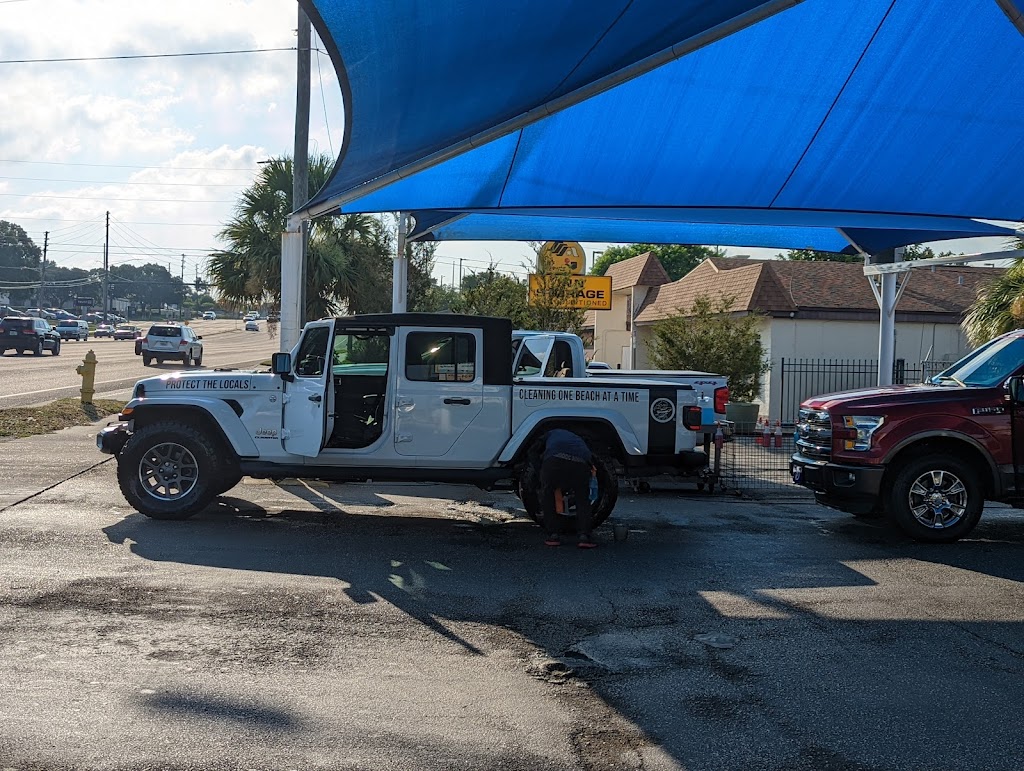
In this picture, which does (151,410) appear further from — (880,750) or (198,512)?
(880,750)

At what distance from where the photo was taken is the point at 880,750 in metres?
4.66

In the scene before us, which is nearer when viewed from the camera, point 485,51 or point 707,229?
point 485,51

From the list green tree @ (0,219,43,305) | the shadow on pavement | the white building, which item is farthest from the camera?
green tree @ (0,219,43,305)

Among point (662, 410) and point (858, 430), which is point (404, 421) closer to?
point (662, 410)

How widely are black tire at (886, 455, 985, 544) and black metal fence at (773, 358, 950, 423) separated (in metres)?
13.5

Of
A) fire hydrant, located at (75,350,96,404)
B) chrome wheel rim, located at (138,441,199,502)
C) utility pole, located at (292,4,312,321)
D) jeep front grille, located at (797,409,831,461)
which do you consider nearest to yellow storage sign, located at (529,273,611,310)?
utility pole, located at (292,4,312,321)

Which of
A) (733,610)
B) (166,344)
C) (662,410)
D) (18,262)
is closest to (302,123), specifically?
(662,410)

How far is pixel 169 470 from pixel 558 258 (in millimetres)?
15372

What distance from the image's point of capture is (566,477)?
29.7 feet

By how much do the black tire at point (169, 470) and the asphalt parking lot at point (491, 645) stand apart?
10.7 inches

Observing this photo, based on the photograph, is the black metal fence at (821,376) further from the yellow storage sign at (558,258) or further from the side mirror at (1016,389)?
the side mirror at (1016,389)

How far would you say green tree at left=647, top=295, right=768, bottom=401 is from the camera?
2050 centimetres

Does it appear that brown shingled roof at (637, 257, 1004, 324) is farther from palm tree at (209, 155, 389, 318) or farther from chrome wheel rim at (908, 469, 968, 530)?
chrome wheel rim at (908, 469, 968, 530)

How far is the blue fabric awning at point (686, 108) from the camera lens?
849cm
